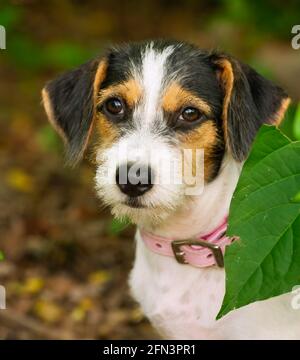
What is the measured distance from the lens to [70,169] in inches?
→ 299

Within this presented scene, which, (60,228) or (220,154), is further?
(60,228)

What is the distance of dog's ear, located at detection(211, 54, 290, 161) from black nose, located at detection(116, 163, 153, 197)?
1.80 ft

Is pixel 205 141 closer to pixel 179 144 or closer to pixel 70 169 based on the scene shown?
pixel 179 144

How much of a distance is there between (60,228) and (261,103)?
2975 millimetres

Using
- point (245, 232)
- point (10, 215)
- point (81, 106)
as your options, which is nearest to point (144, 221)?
point (81, 106)

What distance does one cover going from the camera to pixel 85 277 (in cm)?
616

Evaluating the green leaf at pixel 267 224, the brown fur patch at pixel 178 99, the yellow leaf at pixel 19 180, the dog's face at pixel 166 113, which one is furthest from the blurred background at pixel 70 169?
the brown fur patch at pixel 178 99

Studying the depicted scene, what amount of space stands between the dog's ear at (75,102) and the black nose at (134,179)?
0.57 m

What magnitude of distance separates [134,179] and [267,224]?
29.0 inches

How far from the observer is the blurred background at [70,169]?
574 centimetres

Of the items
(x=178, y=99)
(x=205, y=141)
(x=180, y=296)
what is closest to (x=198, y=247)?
(x=180, y=296)

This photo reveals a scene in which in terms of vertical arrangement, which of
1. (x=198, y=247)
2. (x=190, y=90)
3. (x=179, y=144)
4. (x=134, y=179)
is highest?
(x=190, y=90)

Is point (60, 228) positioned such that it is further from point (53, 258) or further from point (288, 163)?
point (288, 163)

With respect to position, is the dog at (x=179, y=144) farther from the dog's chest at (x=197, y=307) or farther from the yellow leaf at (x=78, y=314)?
the yellow leaf at (x=78, y=314)
